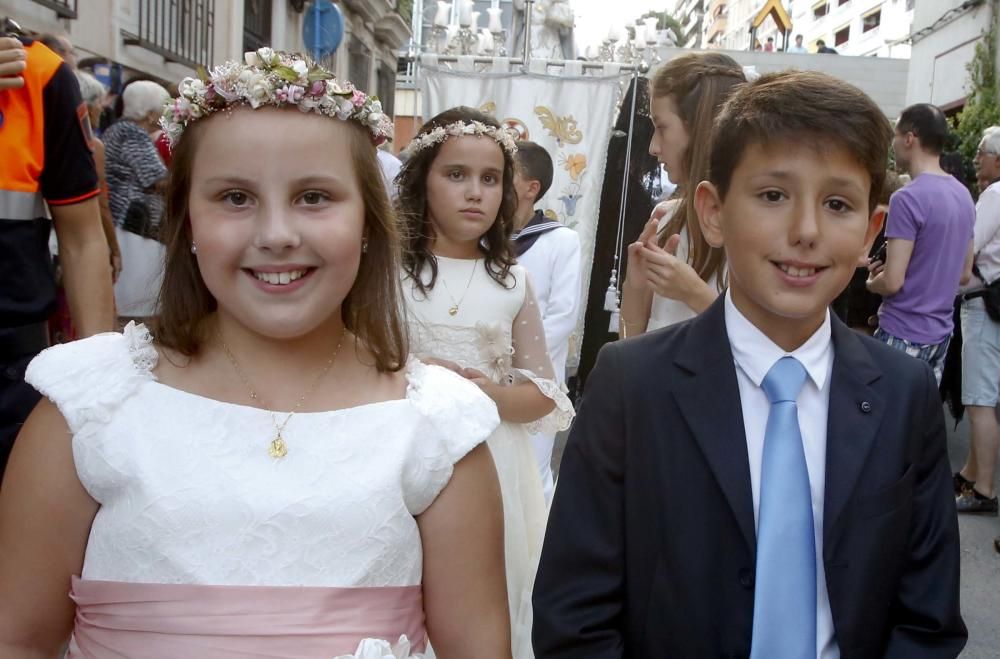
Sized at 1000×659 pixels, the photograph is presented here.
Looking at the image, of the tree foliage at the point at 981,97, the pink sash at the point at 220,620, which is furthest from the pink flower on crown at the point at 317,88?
the tree foliage at the point at 981,97

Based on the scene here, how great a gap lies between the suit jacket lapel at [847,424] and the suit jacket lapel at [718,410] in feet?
0.46

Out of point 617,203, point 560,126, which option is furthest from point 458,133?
point 560,126

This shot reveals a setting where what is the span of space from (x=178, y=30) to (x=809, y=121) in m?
13.0

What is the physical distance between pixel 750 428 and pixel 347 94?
951 millimetres

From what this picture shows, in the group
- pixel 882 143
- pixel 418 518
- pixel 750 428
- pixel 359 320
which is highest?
pixel 882 143

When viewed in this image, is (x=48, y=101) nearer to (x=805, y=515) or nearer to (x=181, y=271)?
(x=181, y=271)

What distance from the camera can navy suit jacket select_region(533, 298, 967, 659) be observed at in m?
1.67

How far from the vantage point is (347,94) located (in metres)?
1.76

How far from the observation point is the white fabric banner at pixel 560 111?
6.99 meters

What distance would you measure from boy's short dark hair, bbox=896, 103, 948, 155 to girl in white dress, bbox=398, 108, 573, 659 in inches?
114

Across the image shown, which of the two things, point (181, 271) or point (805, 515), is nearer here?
point (805, 515)

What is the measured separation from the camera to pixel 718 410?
1741mm

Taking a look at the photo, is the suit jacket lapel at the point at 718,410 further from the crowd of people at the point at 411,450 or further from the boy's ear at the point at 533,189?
the boy's ear at the point at 533,189

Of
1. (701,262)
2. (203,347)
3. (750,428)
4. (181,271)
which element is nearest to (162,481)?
(203,347)
